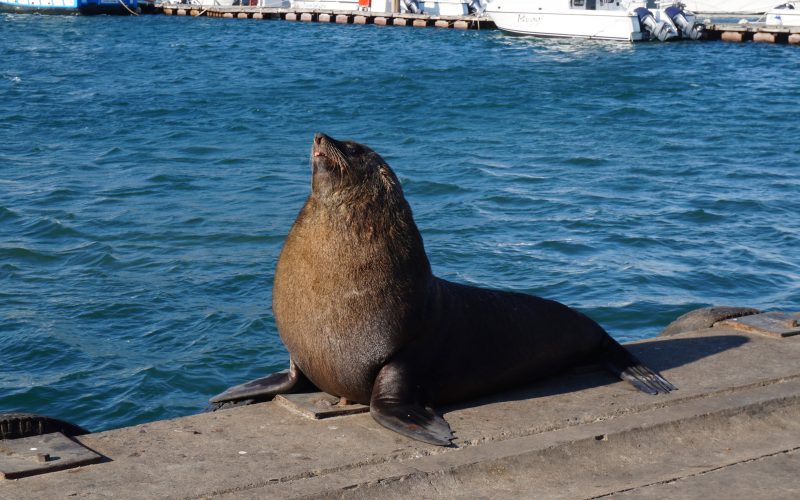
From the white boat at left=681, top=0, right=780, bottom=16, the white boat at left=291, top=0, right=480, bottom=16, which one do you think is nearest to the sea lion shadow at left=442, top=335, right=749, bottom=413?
the white boat at left=291, top=0, right=480, bottom=16

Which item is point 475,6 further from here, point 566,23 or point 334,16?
point 566,23

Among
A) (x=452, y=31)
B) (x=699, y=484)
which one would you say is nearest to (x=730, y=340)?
(x=699, y=484)

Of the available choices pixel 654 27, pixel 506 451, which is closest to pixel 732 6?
pixel 654 27

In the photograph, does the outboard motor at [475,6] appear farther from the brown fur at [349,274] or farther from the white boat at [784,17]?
the brown fur at [349,274]

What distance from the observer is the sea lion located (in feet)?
15.0

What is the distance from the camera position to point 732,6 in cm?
6231


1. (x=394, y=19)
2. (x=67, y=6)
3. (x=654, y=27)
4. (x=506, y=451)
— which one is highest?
(x=67, y=6)

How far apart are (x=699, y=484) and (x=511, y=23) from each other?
44.7 metres

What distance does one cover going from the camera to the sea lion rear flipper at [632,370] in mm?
4855

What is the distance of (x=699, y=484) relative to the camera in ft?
12.9

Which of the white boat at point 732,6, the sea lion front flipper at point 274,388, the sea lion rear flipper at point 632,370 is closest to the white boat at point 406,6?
the white boat at point 732,6

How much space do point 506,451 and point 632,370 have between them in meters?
1.18

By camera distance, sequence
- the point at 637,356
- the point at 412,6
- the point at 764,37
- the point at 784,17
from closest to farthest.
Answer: the point at 637,356 < the point at 764,37 < the point at 784,17 < the point at 412,6

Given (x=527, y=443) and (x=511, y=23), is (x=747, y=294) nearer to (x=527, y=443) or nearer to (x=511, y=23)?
(x=527, y=443)
